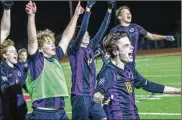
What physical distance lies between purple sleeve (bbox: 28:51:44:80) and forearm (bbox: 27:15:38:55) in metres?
0.13

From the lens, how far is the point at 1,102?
6254 millimetres

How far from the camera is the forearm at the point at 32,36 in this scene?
483 centimetres

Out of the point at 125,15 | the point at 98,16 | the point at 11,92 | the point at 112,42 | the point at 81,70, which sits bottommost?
the point at 11,92

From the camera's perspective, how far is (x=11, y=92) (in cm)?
626

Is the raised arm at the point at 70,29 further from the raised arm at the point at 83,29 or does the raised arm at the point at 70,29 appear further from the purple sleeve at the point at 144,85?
the purple sleeve at the point at 144,85

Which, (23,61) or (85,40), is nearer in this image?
(85,40)

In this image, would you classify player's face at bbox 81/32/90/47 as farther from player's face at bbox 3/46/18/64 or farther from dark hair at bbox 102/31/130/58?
dark hair at bbox 102/31/130/58

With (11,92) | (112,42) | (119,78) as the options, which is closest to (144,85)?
(119,78)

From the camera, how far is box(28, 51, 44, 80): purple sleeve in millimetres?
5141

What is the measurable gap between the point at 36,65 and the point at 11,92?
125 cm

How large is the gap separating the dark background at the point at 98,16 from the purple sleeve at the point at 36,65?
29969 millimetres

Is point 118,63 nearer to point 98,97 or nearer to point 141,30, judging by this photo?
point 98,97

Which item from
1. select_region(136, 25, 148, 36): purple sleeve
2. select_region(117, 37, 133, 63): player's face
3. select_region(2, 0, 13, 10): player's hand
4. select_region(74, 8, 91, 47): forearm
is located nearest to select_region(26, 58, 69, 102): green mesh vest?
select_region(2, 0, 13, 10): player's hand

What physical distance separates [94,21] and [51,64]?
33.8m
